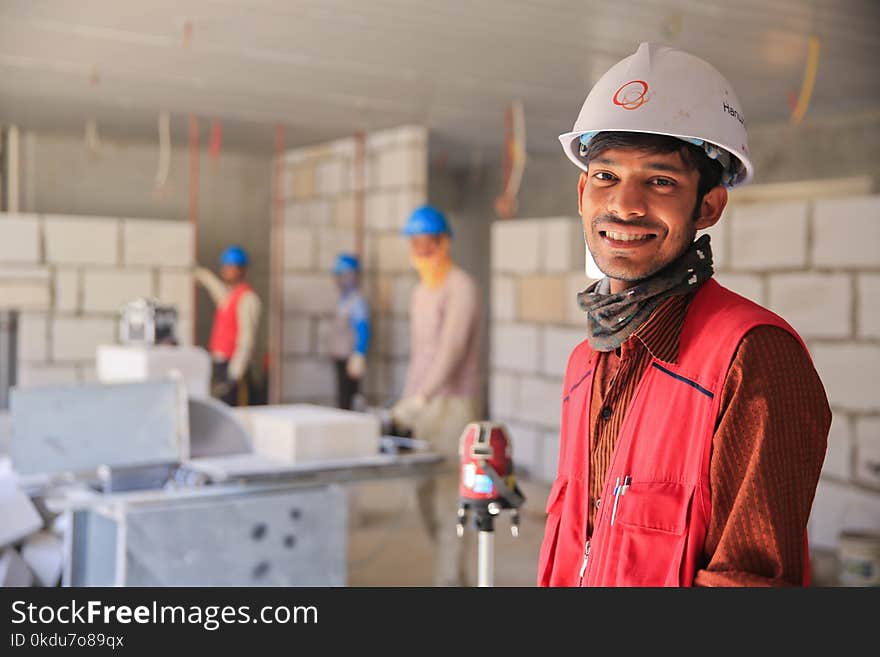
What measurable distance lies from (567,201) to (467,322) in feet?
17.3

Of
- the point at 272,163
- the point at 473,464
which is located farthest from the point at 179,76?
the point at 473,464

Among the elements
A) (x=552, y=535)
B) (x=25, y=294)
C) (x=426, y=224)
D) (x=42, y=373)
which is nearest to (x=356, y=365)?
(x=42, y=373)

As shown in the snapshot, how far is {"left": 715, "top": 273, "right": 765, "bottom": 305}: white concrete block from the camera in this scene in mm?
4574

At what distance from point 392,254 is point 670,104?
20.5 ft

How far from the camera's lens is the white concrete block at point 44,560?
11.1 feet

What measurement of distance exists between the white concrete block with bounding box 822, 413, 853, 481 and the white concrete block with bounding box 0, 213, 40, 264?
4.62 metres

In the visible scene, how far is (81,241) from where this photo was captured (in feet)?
20.8

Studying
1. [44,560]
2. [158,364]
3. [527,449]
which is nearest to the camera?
[44,560]

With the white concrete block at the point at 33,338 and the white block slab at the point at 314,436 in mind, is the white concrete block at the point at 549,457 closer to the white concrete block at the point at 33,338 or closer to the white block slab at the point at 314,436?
the white block slab at the point at 314,436

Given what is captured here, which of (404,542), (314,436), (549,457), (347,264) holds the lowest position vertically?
(404,542)

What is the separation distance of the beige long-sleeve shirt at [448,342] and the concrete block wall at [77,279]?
7.62ft

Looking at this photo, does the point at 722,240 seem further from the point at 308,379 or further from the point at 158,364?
the point at 308,379

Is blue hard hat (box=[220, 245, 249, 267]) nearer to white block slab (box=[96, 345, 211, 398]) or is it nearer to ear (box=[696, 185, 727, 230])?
white block slab (box=[96, 345, 211, 398])

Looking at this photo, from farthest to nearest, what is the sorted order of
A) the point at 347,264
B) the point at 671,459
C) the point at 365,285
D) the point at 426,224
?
the point at 365,285 → the point at 347,264 → the point at 426,224 → the point at 671,459
